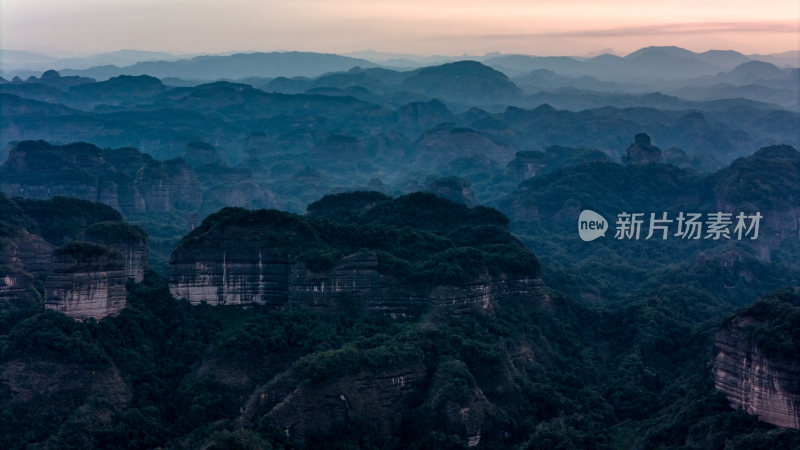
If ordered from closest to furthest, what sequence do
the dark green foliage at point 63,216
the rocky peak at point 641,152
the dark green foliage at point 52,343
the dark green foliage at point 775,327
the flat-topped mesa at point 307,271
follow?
the dark green foliage at point 775,327, the dark green foliage at point 52,343, the flat-topped mesa at point 307,271, the dark green foliage at point 63,216, the rocky peak at point 641,152

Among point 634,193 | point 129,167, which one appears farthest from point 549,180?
point 129,167

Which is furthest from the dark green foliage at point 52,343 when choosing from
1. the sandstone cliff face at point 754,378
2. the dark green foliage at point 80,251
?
the sandstone cliff face at point 754,378

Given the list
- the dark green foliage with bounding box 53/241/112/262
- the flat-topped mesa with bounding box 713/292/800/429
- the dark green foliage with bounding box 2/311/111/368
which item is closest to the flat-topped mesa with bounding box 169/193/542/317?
the dark green foliage with bounding box 53/241/112/262

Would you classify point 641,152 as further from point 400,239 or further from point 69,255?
point 69,255

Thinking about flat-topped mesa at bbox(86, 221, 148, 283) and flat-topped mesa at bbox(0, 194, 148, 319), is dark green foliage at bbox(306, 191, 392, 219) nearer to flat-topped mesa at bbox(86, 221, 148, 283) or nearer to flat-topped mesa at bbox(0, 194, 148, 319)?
flat-topped mesa at bbox(0, 194, 148, 319)

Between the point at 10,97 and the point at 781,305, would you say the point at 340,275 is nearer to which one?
the point at 781,305

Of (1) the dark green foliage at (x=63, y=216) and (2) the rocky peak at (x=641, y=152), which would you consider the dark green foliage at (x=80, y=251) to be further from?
(2) the rocky peak at (x=641, y=152)
